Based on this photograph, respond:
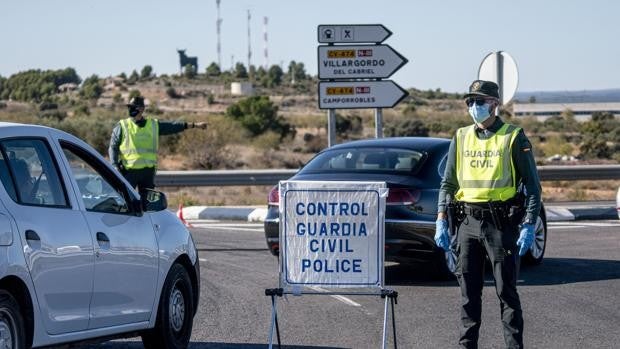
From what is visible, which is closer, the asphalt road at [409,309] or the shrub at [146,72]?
the asphalt road at [409,309]

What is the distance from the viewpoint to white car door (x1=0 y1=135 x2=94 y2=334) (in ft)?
22.1

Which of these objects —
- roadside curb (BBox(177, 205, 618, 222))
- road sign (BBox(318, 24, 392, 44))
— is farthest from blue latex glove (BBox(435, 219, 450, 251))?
road sign (BBox(318, 24, 392, 44))

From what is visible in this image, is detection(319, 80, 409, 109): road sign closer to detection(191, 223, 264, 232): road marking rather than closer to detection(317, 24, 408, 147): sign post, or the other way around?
detection(317, 24, 408, 147): sign post

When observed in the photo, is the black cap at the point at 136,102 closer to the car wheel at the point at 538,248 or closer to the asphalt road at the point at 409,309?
the asphalt road at the point at 409,309

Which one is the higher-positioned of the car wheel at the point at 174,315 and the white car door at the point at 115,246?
the white car door at the point at 115,246

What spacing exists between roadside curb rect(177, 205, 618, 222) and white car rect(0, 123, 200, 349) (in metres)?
11.4

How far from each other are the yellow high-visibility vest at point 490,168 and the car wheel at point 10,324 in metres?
3.10

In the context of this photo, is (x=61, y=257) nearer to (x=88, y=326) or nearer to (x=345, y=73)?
(x=88, y=326)

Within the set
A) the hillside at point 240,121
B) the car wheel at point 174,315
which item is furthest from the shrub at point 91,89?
the car wheel at point 174,315

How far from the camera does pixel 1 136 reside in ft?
22.6

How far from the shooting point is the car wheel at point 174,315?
27.5ft

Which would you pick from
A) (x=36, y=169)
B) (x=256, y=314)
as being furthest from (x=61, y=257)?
(x=256, y=314)

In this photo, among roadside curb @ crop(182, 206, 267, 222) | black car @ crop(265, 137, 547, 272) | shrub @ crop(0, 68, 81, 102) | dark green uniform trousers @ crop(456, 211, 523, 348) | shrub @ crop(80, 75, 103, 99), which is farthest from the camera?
shrub @ crop(80, 75, 103, 99)

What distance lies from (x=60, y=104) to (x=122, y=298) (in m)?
75.6
